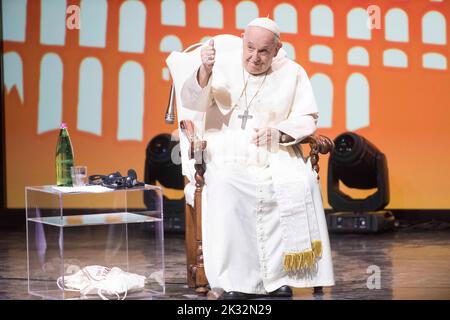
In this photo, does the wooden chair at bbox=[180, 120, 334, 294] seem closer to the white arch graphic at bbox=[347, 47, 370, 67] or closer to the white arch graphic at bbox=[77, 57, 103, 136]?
Result: the white arch graphic at bbox=[347, 47, 370, 67]

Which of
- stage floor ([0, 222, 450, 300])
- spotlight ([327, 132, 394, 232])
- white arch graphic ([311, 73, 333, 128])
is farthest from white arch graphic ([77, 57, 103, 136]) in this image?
spotlight ([327, 132, 394, 232])

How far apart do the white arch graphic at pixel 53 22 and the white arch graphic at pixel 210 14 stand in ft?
4.12

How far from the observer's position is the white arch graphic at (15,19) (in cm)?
890

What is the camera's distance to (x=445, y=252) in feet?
22.7

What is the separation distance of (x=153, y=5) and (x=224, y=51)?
3254mm

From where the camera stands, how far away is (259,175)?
16.7ft

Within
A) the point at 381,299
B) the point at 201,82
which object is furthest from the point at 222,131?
the point at 381,299

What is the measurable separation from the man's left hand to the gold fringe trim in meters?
0.58

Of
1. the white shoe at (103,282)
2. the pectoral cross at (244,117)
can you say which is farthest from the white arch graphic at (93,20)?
the white shoe at (103,282)

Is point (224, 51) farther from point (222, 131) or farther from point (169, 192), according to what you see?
point (169, 192)

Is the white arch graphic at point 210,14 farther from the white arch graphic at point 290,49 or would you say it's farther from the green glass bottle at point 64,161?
the green glass bottle at point 64,161

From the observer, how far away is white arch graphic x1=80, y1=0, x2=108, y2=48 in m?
8.78

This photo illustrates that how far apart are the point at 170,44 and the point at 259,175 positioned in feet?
12.8
